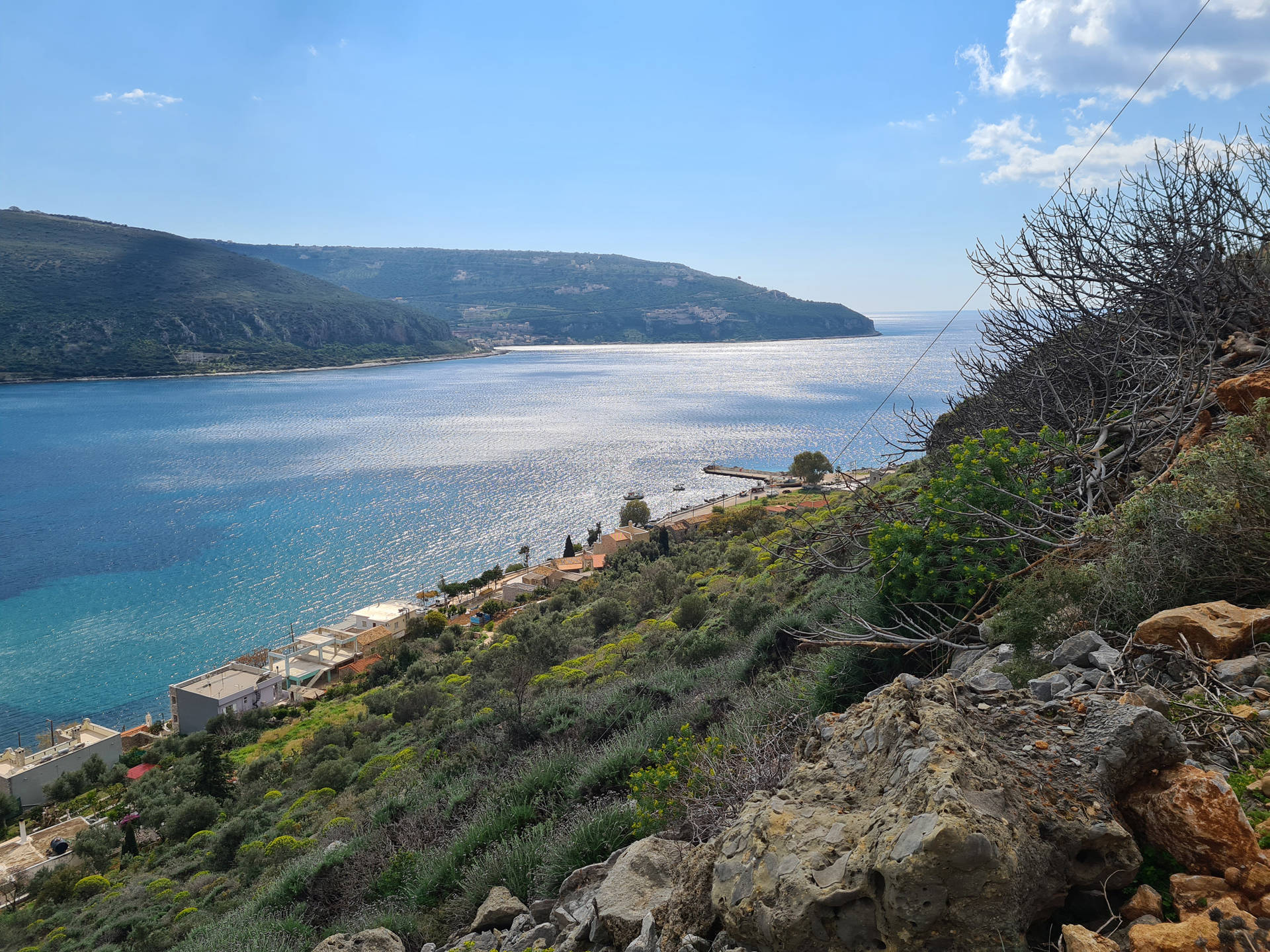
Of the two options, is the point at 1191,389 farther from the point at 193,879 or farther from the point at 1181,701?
the point at 193,879

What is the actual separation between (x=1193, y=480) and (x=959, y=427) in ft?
20.2

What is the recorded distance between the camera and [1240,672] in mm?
2834

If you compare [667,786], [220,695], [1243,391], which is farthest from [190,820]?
[1243,391]

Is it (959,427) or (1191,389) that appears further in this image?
(959,427)

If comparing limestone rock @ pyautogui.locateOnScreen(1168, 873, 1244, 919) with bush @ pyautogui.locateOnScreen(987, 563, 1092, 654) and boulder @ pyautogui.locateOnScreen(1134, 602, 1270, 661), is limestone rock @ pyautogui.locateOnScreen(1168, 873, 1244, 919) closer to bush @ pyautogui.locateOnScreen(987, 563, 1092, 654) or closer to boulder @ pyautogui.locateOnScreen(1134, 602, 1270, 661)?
boulder @ pyautogui.locateOnScreen(1134, 602, 1270, 661)

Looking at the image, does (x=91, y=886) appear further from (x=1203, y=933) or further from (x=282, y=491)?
(x=282, y=491)

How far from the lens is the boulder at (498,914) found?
4.20 meters

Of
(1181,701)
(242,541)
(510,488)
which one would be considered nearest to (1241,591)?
(1181,701)

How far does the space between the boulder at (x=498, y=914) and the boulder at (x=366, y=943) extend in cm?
49

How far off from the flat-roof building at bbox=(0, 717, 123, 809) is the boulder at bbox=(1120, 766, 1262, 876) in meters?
31.0

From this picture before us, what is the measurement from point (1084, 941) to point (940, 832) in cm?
44

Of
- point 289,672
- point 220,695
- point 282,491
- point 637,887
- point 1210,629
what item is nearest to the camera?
point 1210,629

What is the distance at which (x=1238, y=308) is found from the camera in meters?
6.47

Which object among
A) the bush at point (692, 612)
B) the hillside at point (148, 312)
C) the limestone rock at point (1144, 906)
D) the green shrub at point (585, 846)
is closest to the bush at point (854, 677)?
the green shrub at point (585, 846)
